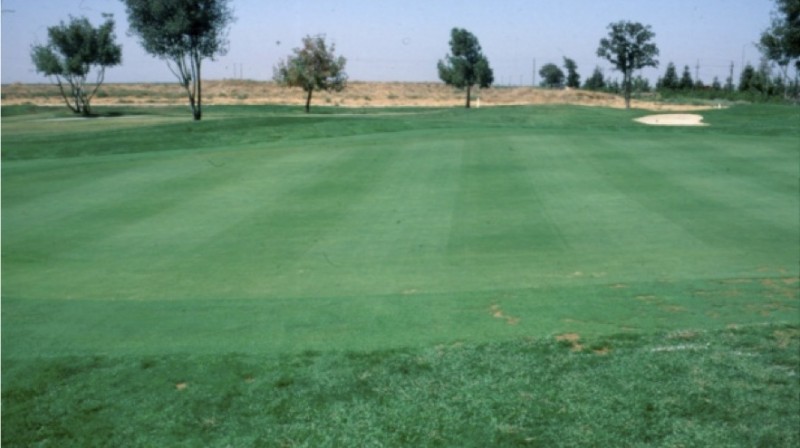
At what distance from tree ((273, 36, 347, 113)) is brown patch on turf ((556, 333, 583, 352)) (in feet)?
137

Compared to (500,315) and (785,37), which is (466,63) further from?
(500,315)

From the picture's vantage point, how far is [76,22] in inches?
1842

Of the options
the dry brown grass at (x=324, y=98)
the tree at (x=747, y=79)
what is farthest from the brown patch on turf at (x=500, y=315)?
the tree at (x=747, y=79)

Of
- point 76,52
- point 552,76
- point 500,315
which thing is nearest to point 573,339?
point 500,315

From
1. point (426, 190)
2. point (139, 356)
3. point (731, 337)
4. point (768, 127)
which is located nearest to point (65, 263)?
point (139, 356)

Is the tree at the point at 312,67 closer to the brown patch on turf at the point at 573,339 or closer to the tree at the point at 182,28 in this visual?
the tree at the point at 182,28

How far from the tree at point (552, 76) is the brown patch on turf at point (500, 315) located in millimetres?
85483

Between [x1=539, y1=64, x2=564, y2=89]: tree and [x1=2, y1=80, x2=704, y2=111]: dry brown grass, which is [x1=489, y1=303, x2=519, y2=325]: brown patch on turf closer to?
[x1=2, y1=80, x2=704, y2=111]: dry brown grass

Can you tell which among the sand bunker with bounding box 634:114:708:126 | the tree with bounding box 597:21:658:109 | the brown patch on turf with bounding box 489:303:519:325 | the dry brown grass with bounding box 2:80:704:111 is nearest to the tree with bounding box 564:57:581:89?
the dry brown grass with bounding box 2:80:704:111

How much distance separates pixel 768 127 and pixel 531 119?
8078 millimetres

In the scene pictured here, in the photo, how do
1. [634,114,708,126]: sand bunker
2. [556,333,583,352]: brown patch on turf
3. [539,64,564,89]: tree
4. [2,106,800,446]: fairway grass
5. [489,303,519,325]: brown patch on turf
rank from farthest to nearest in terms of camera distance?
1. [539,64,564,89]: tree
2. [634,114,708,126]: sand bunker
3. [489,303,519,325]: brown patch on turf
4. [556,333,583,352]: brown patch on turf
5. [2,106,800,446]: fairway grass

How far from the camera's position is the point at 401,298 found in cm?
624

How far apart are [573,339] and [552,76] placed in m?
88.6

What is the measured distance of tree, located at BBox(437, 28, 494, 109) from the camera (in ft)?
182
